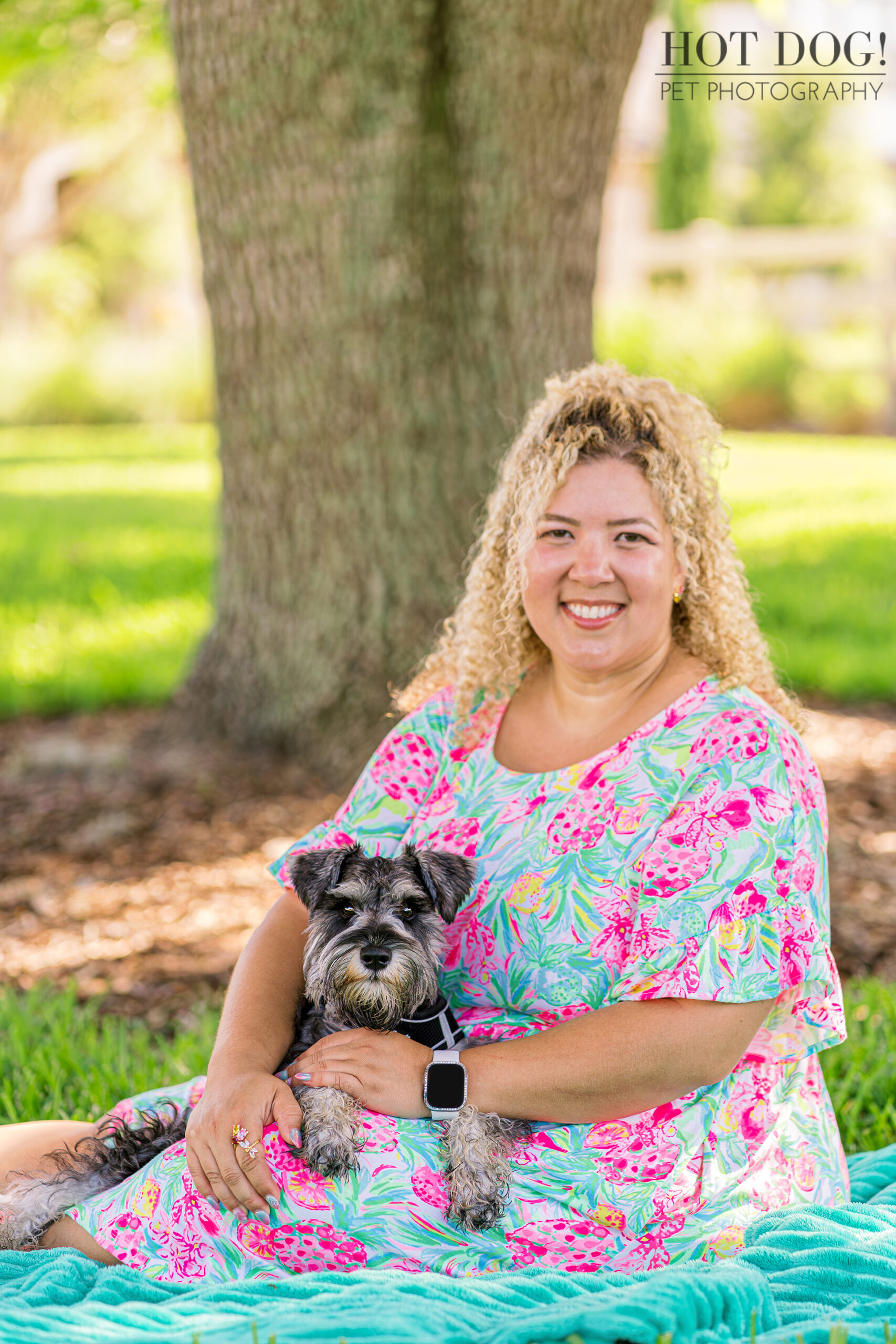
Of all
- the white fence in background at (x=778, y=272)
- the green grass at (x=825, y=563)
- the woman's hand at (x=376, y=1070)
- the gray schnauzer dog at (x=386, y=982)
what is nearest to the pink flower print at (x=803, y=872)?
the gray schnauzer dog at (x=386, y=982)

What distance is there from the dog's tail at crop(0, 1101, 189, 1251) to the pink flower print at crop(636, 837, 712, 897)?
1.15 metres

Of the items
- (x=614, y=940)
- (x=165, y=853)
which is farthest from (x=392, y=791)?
(x=165, y=853)

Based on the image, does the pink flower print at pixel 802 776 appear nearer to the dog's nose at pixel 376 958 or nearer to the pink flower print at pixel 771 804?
the pink flower print at pixel 771 804

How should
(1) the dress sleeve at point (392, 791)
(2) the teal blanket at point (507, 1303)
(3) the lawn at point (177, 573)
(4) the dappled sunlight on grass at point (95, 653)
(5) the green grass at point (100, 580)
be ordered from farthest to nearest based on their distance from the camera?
1. (3) the lawn at point (177, 573)
2. (5) the green grass at point (100, 580)
3. (4) the dappled sunlight on grass at point (95, 653)
4. (1) the dress sleeve at point (392, 791)
5. (2) the teal blanket at point (507, 1303)

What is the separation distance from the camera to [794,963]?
2.49 meters

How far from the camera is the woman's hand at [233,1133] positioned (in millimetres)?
2467

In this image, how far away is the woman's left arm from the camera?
2463 mm

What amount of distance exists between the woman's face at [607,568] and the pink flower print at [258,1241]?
1.33 metres

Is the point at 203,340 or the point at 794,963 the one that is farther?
the point at 203,340

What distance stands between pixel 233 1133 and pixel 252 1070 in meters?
0.16

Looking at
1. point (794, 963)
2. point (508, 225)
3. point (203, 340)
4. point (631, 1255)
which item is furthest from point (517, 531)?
point (203, 340)

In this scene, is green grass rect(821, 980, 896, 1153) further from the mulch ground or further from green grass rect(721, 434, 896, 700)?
green grass rect(721, 434, 896, 700)

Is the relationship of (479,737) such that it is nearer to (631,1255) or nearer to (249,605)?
(631,1255)

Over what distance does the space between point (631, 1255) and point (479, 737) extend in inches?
46.2
